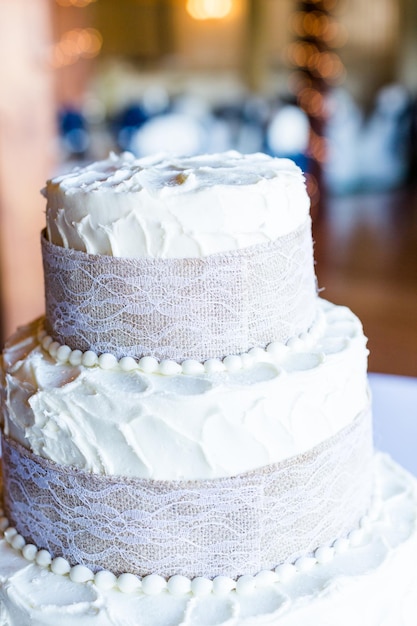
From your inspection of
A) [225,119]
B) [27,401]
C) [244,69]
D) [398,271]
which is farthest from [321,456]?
[244,69]

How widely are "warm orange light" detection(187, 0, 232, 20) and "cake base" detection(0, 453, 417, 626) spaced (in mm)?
9381

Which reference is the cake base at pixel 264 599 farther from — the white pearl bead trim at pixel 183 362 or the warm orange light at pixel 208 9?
the warm orange light at pixel 208 9

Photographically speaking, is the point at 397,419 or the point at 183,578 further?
the point at 397,419

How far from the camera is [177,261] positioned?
1.27 metres

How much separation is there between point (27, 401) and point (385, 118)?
314 inches

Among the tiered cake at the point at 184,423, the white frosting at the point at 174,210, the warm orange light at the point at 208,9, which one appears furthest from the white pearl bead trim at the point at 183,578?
the warm orange light at the point at 208,9

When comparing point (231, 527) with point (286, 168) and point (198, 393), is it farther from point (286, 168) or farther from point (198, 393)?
point (286, 168)

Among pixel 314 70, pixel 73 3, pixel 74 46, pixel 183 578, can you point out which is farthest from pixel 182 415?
pixel 314 70

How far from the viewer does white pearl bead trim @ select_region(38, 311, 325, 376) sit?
4.26ft
